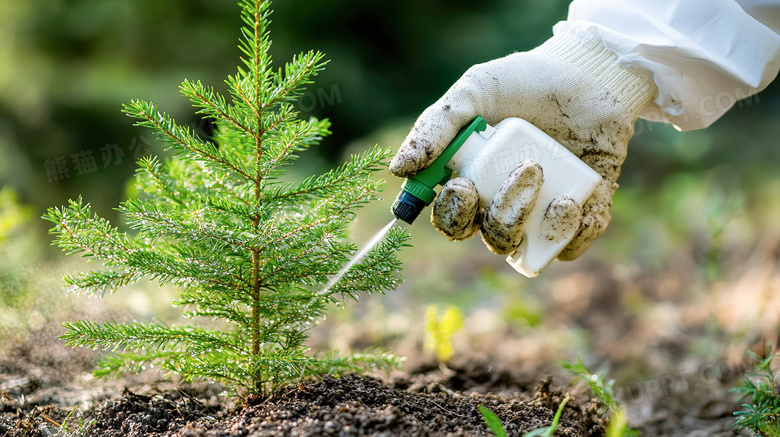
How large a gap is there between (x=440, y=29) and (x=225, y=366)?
5.17m

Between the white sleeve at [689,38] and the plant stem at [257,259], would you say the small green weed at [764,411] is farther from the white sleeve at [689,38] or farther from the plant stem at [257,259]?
the plant stem at [257,259]

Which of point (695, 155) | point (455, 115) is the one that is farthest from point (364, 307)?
point (695, 155)

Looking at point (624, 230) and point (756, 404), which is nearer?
point (756, 404)

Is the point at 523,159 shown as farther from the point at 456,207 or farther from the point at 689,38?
the point at 689,38

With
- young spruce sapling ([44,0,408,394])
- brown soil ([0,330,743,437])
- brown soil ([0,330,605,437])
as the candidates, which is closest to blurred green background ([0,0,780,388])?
brown soil ([0,330,743,437])

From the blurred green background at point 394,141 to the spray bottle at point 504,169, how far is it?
57.3 inches

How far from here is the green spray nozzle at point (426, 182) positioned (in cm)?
157

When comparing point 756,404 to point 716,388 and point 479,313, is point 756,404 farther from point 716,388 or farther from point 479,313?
point 479,313

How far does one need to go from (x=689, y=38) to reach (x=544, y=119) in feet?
1.78

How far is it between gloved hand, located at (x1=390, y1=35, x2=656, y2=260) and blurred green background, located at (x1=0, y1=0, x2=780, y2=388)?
1.35 metres

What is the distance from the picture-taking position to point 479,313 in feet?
12.2

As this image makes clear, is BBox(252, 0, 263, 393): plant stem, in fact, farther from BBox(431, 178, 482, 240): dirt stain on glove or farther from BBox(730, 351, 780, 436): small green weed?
BBox(730, 351, 780, 436): small green weed

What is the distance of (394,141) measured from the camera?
5.36m

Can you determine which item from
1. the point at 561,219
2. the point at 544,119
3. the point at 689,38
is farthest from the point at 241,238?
the point at 689,38
